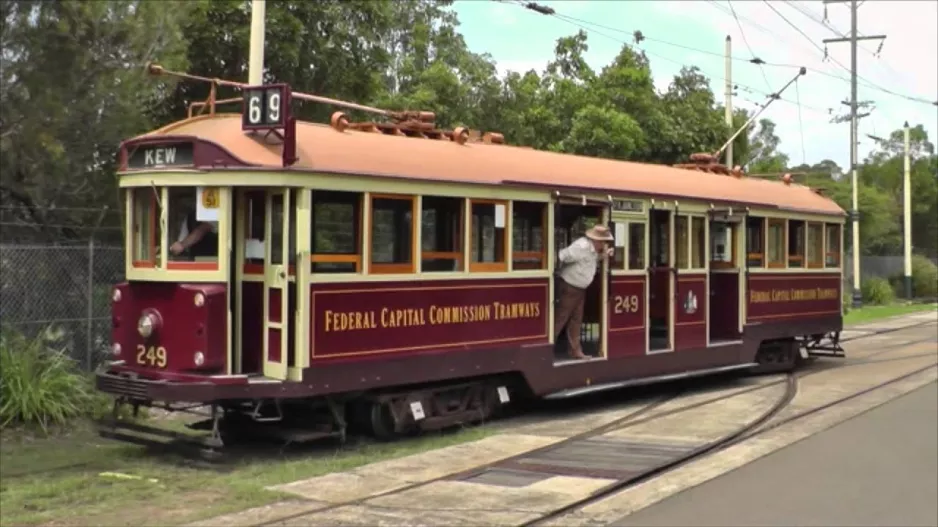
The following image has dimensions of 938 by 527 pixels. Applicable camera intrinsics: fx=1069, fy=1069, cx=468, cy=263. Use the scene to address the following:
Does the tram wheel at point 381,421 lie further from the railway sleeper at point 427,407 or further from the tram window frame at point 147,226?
the tram window frame at point 147,226

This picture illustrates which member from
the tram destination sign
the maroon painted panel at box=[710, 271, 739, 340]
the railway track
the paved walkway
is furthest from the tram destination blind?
the maroon painted panel at box=[710, 271, 739, 340]

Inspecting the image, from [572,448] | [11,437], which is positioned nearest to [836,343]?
[572,448]

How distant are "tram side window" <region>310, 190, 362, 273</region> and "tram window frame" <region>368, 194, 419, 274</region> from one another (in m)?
0.14

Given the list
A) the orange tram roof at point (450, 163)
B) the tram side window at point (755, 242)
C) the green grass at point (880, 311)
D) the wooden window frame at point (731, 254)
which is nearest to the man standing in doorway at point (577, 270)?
the orange tram roof at point (450, 163)

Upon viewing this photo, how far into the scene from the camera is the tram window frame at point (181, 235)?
9602 mm

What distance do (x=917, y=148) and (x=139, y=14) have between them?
81.3 m

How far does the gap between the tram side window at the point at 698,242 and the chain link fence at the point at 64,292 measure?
24.9 feet

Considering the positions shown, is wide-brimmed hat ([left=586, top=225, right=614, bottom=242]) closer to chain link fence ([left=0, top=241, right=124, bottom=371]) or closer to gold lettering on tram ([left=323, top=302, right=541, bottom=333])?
gold lettering on tram ([left=323, top=302, right=541, bottom=333])

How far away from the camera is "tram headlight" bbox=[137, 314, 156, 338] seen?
9664 mm

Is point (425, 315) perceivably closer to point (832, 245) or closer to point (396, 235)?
point (396, 235)

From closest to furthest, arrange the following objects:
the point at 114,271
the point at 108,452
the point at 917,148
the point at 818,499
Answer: the point at 818,499
the point at 108,452
the point at 114,271
the point at 917,148

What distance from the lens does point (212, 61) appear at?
18000 mm

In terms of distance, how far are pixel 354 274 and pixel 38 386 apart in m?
3.85

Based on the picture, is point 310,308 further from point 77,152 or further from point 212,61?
point 212,61
